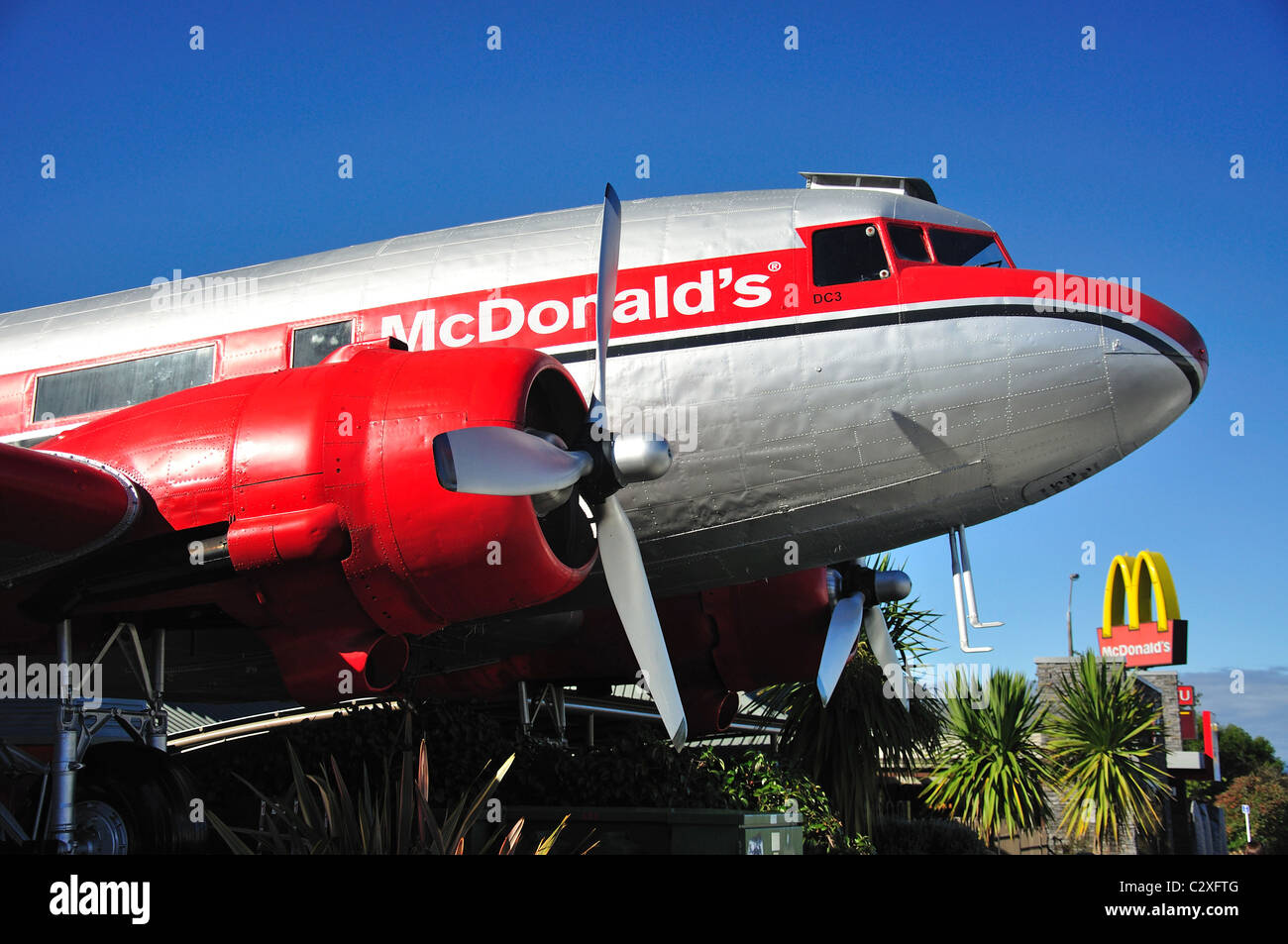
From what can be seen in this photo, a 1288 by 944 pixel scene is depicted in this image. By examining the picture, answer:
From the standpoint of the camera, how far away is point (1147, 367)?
28.7ft

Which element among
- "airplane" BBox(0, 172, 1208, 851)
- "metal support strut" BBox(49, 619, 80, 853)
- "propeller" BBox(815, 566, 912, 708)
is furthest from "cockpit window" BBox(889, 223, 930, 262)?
"metal support strut" BBox(49, 619, 80, 853)

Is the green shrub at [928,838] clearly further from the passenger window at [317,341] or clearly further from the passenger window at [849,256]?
the passenger window at [317,341]

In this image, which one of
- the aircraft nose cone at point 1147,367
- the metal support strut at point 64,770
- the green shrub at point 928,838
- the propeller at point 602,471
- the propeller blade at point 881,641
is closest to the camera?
the propeller at point 602,471

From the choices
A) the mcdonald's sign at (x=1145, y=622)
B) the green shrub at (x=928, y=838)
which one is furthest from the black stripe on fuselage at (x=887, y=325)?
the mcdonald's sign at (x=1145, y=622)

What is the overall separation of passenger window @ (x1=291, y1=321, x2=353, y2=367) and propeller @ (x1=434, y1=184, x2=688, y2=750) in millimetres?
2681

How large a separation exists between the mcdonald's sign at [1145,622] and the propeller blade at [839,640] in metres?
23.7

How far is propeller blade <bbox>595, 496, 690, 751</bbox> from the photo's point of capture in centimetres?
853

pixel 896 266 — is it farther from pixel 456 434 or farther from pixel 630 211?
pixel 456 434

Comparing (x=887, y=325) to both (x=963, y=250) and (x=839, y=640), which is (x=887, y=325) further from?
(x=839, y=640)

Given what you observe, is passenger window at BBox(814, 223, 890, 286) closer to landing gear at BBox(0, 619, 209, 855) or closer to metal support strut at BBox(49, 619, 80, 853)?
landing gear at BBox(0, 619, 209, 855)

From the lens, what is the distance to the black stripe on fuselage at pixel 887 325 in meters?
8.84

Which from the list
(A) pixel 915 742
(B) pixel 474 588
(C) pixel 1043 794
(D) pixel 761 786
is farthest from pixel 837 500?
(C) pixel 1043 794

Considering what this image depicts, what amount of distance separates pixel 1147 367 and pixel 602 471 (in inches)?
183
